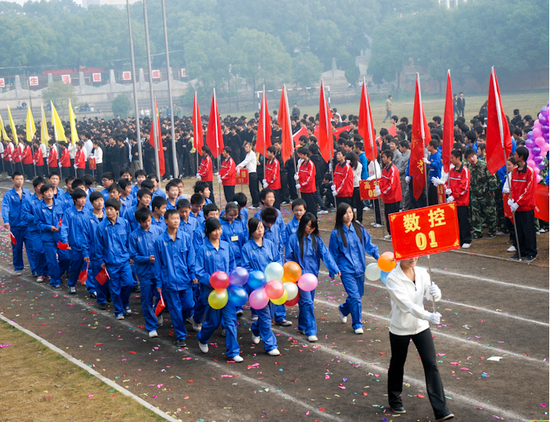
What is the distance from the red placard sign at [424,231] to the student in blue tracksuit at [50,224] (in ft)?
23.1

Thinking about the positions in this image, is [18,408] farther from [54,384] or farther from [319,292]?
[319,292]

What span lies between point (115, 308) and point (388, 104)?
30.7 meters

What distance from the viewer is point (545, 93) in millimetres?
46531

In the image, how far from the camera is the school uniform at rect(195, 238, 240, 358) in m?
8.21

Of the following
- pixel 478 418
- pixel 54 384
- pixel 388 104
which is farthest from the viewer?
pixel 388 104

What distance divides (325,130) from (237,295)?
28.2 ft

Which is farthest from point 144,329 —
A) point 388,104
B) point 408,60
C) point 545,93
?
point 408,60

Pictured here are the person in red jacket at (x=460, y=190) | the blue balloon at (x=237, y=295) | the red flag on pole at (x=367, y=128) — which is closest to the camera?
the blue balloon at (x=237, y=295)

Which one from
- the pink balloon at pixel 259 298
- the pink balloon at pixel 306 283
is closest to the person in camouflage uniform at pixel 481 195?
the pink balloon at pixel 306 283

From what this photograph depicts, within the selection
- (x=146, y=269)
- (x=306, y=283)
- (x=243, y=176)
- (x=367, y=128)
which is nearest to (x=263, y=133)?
(x=243, y=176)

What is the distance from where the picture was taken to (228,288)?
325 inches

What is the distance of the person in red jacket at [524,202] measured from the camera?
11.5 meters

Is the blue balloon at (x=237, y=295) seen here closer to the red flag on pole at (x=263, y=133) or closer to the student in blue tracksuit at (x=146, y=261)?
the student in blue tracksuit at (x=146, y=261)

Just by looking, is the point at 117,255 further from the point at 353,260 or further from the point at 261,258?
the point at 353,260
